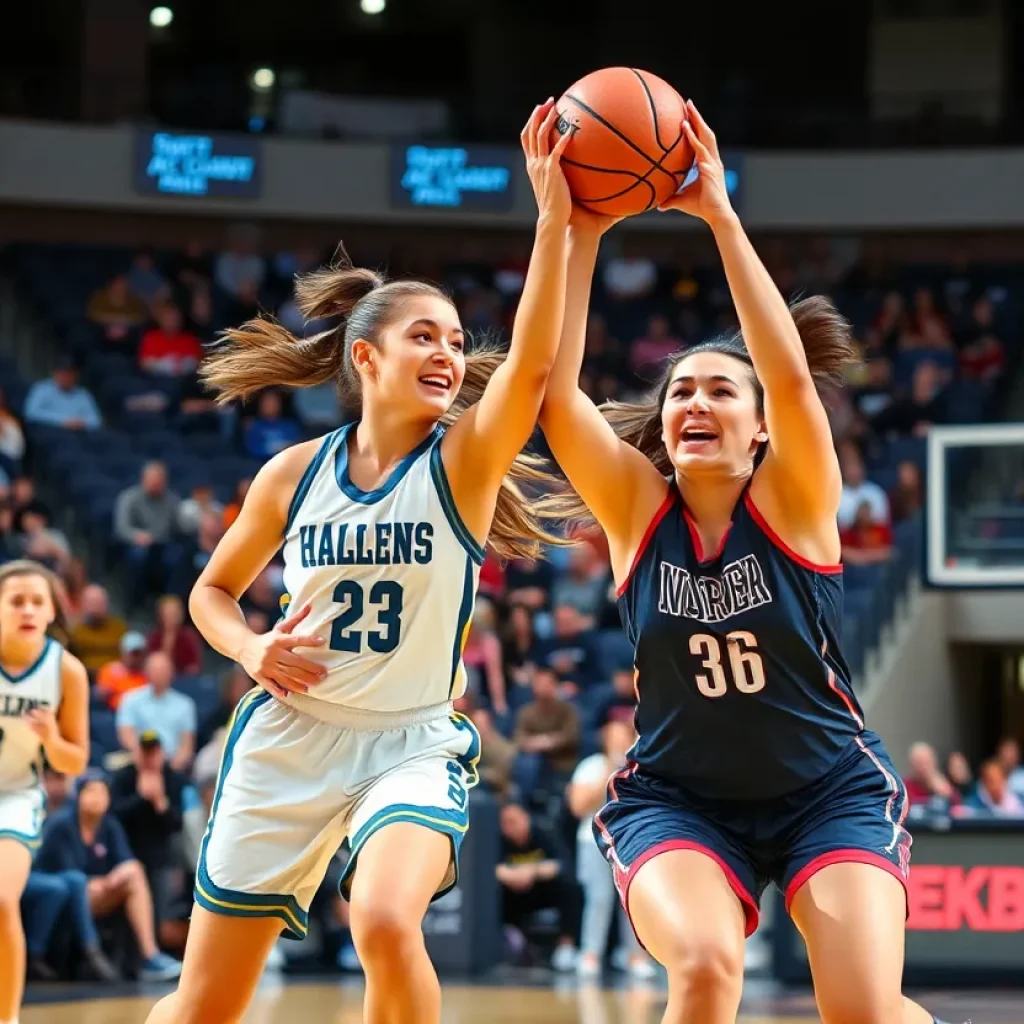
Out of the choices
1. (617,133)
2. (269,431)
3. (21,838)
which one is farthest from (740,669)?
(269,431)

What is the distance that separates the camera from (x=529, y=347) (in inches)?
165

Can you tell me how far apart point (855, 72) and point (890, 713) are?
931 cm

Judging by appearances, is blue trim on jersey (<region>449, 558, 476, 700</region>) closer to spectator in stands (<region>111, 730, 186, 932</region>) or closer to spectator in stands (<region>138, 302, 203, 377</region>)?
spectator in stands (<region>111, 730, 186, 932</region>)

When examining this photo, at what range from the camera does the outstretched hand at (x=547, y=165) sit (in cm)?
431

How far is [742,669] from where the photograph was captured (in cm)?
408

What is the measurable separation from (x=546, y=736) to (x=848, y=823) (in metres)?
6.94

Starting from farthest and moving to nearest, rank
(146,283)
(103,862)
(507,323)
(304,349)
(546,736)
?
(507,323)
(146,283)
(546,736)
(103,862)
(304,349)

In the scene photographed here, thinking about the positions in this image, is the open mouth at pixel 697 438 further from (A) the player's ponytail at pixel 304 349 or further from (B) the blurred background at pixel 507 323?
(B) the blurred background at pixel 507 323

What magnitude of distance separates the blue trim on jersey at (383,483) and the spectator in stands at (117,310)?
41.1 ft

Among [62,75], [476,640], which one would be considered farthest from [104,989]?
[62,75]

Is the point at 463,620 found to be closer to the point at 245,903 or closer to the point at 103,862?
the point at 245,903

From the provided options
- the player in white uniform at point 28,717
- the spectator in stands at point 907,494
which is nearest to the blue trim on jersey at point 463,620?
the player in white uniform at point 28,717

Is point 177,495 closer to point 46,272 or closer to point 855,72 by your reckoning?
point 46,272

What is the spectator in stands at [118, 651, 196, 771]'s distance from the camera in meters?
10.7
